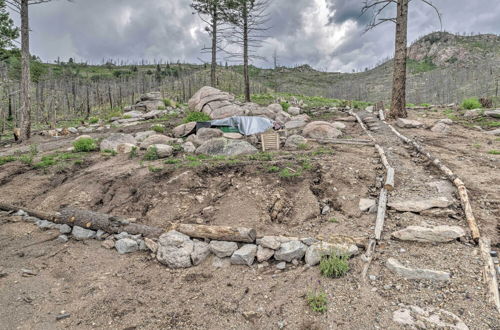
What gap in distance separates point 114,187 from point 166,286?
9.81ft

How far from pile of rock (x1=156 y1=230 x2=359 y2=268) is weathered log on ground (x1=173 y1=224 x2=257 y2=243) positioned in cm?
7

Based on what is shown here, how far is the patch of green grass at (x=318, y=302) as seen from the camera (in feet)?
8.63

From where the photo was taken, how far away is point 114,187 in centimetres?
557

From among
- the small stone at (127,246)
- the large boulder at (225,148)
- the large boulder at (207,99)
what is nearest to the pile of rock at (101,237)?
the small stone at (127,246)

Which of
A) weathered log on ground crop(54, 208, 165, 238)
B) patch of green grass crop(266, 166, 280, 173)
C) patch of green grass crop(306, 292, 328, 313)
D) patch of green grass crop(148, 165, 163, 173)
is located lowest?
patch of green grass crop(306, 292, 328, 313)

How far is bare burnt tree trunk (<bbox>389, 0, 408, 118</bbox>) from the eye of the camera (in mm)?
9898

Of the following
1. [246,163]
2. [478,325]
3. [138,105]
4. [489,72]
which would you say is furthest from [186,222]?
[489,72]


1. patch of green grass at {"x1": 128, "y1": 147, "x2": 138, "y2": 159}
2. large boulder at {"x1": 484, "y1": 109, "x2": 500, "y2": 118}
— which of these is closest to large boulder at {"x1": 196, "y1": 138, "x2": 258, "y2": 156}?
patch of green grass at {"x1": 128, "y1": 147, "x2": 138, "y2": 159}

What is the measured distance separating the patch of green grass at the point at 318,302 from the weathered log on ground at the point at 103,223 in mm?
2471

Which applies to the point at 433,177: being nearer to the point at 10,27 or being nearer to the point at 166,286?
the point at 166,286

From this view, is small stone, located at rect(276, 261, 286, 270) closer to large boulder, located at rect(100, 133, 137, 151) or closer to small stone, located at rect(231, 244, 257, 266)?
small stone, located at rect(231, 244, 257, 266)

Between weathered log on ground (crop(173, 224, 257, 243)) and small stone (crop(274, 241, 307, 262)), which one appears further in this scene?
weathered log on ground (crop(173, 224, 257, 243))

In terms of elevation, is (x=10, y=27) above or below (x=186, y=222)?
above

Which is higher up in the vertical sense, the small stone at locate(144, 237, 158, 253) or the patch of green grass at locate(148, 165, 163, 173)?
the patch of green grass at locate(148, 165, 163, 173)
